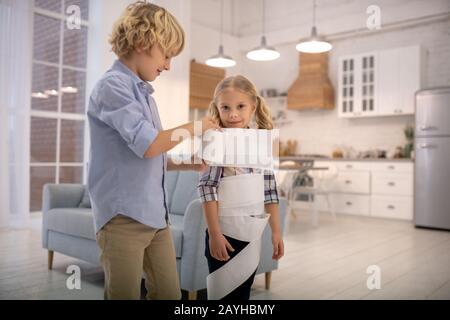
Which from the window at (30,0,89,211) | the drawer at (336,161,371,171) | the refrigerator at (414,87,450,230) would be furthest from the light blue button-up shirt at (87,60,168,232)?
the drawer at (336,161,371,171)

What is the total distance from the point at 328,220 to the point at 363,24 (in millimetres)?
2712

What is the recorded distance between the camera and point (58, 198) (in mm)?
2867

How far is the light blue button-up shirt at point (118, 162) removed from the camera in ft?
2.82

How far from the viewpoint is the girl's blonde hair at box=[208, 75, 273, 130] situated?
1088 mm

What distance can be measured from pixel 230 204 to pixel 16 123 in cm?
351

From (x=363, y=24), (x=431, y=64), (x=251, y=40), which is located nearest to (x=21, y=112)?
(x=251, y=40)

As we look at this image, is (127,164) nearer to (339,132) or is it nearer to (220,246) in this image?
(220,246)

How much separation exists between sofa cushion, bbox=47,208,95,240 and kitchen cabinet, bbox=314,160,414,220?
146 inches

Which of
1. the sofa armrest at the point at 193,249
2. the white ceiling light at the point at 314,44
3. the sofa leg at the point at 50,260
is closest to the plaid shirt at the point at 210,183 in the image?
the sofa armrest at the point at 193,249

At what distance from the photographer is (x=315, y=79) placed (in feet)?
20.2

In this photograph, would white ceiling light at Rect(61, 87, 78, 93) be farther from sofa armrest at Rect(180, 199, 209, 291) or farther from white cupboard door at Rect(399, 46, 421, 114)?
white cupboard door at Rect(399, 46, 421, 114)

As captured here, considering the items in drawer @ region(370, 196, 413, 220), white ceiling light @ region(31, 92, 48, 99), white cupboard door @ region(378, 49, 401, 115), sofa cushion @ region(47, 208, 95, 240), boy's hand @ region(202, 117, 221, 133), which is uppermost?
Answer: white cupboard door @ region(378, 49, 401, 115)
